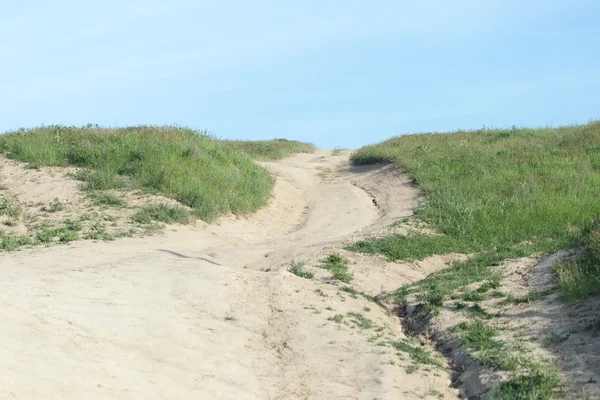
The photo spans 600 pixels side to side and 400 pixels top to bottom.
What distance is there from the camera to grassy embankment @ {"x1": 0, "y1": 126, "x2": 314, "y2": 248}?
16.8 meters

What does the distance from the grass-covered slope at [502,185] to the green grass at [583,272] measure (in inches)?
67.0

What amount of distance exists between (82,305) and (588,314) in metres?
5.57

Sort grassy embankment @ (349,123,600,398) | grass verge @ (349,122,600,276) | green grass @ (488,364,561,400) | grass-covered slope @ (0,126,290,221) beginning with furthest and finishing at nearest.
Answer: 1. grass-covered slope @ (0,126,290,221)
2. grass verge @ (349,122,600,276)
3. grassy embankment @ (349,123,600,398)
4. green grass @ (488,364,561,400)

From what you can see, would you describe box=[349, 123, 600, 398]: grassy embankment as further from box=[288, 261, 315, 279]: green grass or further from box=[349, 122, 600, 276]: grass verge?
box=[288, 261, 315, 279]: green grass

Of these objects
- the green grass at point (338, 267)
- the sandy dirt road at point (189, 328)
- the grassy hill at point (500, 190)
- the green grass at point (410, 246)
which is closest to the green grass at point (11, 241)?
the sandy dirt road at point (189, 328)

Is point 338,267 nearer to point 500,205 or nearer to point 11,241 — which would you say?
point 11,241

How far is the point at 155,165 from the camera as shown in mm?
18125

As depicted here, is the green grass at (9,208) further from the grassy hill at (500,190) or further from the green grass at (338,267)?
the grassy hill at (500,190)

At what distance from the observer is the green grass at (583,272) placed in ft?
31.4

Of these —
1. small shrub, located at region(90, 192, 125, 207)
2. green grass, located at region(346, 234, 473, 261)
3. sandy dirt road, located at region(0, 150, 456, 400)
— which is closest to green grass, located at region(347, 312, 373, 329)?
sandy dirt road, located at region(0, 150, 456, 400)

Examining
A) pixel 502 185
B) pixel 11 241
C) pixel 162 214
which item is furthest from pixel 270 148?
pixel 11 241

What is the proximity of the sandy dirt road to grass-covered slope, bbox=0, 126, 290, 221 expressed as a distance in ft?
9.29

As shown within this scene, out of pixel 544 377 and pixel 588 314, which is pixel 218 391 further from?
pixel 588 314

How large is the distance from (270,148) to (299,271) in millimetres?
18477
